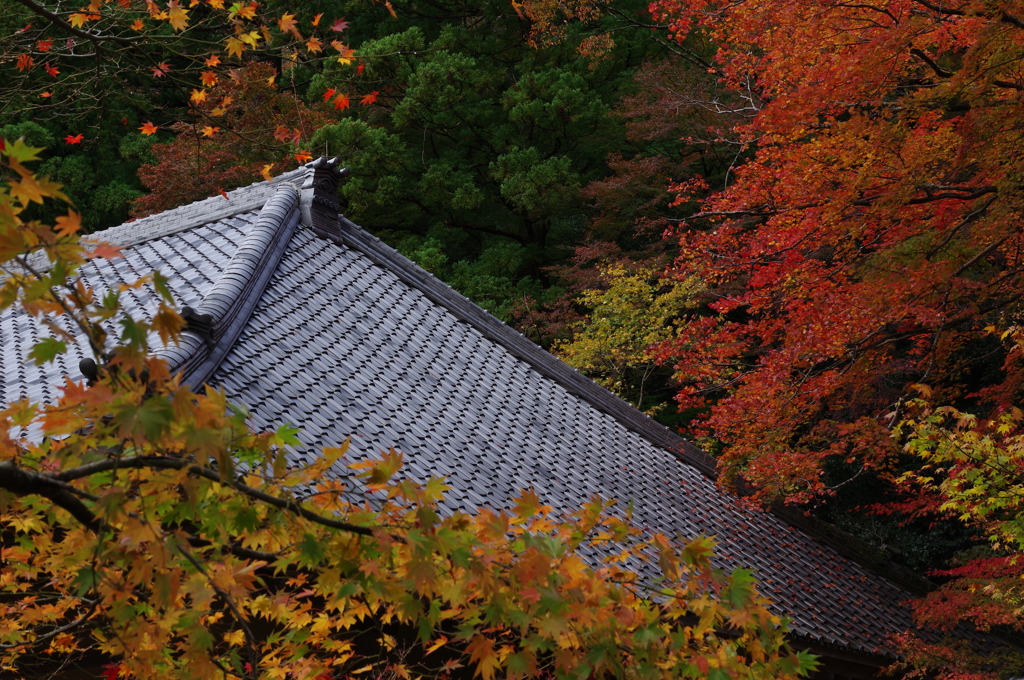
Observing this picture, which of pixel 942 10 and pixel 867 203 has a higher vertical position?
pixel 942 10

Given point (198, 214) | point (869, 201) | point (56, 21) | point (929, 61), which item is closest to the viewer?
point (56, 21)

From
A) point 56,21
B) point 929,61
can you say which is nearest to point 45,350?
point 56,21

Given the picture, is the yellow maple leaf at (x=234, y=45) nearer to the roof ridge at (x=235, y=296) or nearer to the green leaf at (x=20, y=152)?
the roof ridge at (x=235, y=296)

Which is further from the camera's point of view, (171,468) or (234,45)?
(234,45)

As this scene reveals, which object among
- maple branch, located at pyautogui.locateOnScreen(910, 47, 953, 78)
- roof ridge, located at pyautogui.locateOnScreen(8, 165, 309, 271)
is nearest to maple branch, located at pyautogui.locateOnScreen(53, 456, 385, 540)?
roof ridge, located at pyautogui.locateOnScreen(8, 165, 309, 271)

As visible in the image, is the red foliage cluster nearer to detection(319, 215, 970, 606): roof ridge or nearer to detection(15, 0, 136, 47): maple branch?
detection(319, 215, 970, 606): roof ridge

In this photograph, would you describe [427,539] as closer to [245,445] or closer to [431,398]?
[245,445]

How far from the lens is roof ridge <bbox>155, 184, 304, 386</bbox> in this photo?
4.73 m

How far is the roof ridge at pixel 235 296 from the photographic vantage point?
473 cm

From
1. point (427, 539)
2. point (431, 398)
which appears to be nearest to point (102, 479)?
point (427, 539)

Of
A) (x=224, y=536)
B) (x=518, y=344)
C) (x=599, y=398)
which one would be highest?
(x=224, y=536)

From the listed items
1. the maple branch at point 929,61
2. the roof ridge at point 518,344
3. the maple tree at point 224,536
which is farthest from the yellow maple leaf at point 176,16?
the maple branch at point 929,61

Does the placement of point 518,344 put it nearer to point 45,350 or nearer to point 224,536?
point 224,536

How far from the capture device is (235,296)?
567cm
